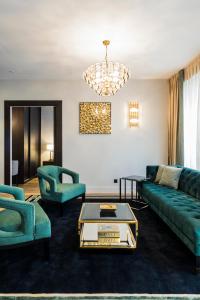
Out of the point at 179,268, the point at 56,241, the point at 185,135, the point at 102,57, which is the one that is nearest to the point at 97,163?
the point at 185,135

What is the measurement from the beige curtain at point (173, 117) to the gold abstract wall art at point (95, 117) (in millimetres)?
1502

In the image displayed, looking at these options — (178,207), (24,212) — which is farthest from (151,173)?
(24,212)

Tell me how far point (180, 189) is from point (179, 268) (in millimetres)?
1755

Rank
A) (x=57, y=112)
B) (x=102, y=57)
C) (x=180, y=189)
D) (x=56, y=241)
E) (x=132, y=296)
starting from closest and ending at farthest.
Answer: (x=132, y=296)
(x=56, y=241)
(x=180, y=189)
(x=102, y=57)
(x=57, y=112)

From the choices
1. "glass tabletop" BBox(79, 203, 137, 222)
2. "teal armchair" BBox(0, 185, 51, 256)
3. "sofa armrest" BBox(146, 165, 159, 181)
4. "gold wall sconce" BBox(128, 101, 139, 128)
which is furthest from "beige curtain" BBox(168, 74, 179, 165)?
"teal armchair" BBox(0, 185, 51, 256)

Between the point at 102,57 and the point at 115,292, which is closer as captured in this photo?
the point at 115,292

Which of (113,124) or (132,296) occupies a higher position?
(113,124)

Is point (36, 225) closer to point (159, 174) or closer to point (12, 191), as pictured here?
point (12, 191)

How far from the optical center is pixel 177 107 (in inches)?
189

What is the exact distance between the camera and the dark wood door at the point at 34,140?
7.54 meters

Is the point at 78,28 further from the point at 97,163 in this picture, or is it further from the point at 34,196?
the point at 34,196

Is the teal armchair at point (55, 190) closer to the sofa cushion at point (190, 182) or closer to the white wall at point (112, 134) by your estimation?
the white wall at point (112, 134)

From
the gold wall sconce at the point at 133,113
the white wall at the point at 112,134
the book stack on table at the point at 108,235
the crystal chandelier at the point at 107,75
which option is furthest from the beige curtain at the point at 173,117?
the book stack on table at the point at 108,235

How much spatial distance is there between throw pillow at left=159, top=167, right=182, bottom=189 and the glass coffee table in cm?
134
